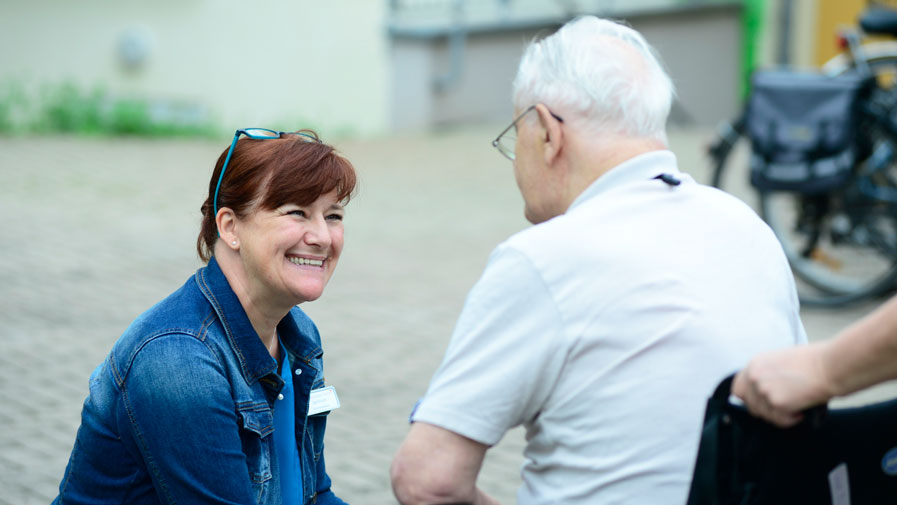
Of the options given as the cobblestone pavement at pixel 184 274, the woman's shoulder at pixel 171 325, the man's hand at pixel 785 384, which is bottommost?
the cobblestone pavement at pixel 184 274

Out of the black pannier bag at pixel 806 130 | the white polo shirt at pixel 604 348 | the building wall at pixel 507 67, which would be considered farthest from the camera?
the building wall at pixel 507 67

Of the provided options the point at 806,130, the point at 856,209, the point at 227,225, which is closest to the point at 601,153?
the point at 227,225

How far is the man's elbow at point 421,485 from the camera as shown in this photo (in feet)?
6.10

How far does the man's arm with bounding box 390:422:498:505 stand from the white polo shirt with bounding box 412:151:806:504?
27 millimetres

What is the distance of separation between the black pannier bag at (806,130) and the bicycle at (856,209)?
0.30 ft

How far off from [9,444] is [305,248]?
7.85ft

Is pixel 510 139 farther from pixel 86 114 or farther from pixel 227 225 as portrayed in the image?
pixel 86 114

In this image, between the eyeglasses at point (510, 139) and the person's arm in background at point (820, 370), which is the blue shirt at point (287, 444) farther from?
the person's arm in background at point (820, 370)

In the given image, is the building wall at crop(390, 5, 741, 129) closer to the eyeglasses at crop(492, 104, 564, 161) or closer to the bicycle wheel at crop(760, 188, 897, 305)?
the bicycle wheel at crop(760, 188, 897, 305)

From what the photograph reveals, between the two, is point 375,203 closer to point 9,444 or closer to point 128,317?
point 128,317

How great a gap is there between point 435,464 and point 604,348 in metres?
0.35

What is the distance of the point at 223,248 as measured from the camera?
2.46 m

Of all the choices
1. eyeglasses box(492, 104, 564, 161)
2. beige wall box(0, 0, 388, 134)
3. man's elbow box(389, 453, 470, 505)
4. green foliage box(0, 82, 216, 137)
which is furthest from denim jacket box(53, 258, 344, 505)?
beige wall box(0, 0, 388, 134)

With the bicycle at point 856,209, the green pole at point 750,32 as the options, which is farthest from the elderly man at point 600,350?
the green pole at point 750,32
